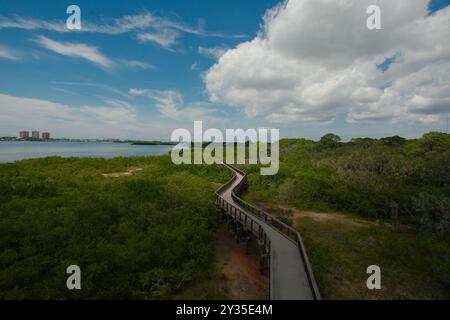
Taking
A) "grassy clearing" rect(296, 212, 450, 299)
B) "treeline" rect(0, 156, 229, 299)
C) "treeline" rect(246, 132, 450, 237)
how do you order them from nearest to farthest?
"treeline" rect(0, 156, 229, 299), "grassy clearing" rect(296, 212, 450, 299), "treeline" rect(246, 132, 450, 237)

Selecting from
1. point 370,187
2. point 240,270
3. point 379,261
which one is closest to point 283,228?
point 240,270

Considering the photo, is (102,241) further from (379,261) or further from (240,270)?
(379,261)

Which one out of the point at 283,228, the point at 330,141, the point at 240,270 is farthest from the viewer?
the point at 330,141

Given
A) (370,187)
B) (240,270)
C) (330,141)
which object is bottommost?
(240,270)

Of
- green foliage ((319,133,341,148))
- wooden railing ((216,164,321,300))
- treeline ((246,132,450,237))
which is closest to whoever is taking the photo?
wooden railing ((216,164,321,300))

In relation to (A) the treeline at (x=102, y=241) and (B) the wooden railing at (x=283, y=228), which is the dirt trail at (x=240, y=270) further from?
(B) the wooden railing at (x=283, y=228)

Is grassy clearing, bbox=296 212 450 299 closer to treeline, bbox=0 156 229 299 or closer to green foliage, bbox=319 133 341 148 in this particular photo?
treeline, bbox=0 156 229 299

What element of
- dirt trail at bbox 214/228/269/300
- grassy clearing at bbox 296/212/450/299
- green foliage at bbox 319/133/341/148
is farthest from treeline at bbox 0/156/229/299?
green foliage at bbox 319/133/341/148

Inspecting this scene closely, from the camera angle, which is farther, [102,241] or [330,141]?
[330,141]
